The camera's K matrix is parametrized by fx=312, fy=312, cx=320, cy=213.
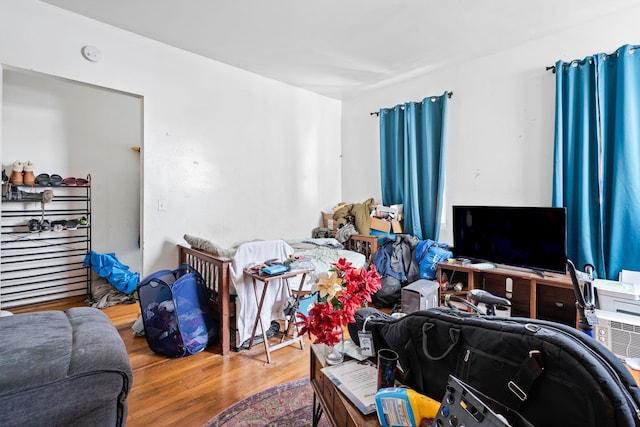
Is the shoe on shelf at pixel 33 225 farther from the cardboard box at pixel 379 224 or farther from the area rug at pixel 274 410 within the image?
the cardboard box at pixel 379 224

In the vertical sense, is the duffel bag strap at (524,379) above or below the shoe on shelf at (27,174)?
below

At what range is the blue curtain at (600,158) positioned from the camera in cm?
221

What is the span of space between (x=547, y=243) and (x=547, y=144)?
98 cm

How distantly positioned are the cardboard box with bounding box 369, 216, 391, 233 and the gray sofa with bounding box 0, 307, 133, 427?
2856 millimetres

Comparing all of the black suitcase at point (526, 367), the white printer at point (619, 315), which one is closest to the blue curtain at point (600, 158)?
the white printer at point (619, 315)

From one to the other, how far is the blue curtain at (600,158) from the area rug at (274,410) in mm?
2341

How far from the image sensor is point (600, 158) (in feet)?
7.73

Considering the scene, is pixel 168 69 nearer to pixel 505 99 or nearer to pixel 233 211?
pixel 233 211

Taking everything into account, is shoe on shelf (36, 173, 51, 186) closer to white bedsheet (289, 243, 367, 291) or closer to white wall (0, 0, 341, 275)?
white wall (0, 0, 341, 275)

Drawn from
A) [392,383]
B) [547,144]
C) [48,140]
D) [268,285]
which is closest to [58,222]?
[48,140]

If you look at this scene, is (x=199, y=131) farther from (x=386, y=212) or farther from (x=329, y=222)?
(x=386, y=212)

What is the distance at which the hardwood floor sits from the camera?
5.66ft

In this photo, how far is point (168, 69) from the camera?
293cm

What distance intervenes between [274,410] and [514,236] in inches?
83.4
